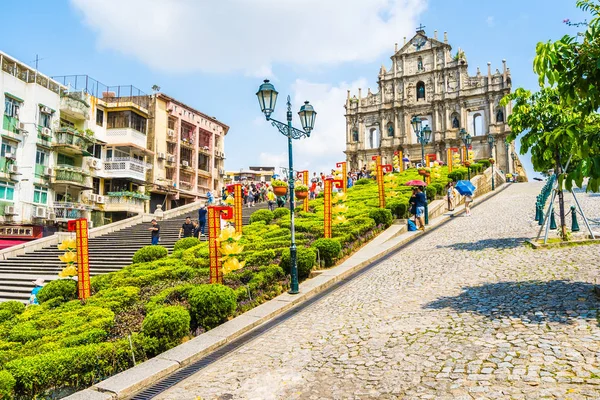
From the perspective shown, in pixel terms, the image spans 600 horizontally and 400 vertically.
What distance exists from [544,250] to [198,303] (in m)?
9.72

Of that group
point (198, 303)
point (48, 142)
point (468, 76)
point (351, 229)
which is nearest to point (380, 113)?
point (468, 76)

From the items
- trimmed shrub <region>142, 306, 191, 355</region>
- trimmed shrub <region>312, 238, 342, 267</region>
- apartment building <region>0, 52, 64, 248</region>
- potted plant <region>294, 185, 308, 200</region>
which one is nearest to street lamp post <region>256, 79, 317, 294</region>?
trimmed shrub <region>312, 238, 342, 267</region>

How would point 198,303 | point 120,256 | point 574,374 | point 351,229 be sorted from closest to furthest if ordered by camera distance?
point 574,374, point 198,303, point 351,229, point 120,256

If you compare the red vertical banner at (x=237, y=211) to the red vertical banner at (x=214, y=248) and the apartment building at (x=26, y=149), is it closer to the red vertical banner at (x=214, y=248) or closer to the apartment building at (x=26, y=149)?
the red vertical banner at (x=214, y=248)

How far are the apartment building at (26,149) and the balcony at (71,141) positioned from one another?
575mm

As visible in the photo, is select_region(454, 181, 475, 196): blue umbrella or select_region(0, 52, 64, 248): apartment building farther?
select_region(0, 52, 64, 248): apartment building

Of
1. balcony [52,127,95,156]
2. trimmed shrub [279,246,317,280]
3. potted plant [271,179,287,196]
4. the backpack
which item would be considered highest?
balcony [52,127,95,156]

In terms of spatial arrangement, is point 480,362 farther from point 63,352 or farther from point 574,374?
point 63,352

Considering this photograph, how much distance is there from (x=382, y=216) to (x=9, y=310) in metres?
13.2

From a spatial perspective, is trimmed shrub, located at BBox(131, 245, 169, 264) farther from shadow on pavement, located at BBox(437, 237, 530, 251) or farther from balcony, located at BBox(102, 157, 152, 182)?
balcony, located at BBox(102, 157, 152, 182)

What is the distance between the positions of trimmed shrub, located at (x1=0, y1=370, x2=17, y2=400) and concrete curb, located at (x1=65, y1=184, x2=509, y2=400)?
717 mm

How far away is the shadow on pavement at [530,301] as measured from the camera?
725cm

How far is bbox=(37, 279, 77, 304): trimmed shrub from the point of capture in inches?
491

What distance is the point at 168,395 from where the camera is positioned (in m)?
6.12
